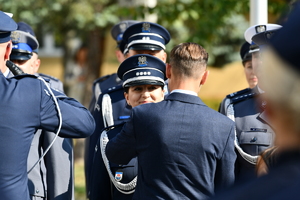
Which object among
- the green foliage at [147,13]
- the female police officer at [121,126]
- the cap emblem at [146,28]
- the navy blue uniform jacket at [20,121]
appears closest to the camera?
the navy blue uniform jacket at [20,121]

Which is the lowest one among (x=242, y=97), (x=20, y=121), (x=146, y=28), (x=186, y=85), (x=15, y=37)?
(x=20, y=121)

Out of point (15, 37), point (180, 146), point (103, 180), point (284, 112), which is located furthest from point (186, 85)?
point (15, 37)

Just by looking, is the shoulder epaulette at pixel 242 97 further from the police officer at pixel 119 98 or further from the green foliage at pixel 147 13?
the green foliage at pixel 147 13

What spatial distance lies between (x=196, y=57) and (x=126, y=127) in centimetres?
56

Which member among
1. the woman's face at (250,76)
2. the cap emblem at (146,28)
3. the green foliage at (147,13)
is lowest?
the woman's face at (250,76)

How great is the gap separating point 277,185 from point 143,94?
2.36m

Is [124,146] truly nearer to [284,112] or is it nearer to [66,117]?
[66,117]

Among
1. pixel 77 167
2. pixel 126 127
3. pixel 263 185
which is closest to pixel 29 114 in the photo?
pixel 126 127

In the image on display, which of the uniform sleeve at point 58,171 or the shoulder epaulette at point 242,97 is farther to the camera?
the shoulder epaulette at point 242,97

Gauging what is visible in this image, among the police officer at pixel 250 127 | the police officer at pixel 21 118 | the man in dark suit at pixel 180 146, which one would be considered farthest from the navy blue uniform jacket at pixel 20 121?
the police officer at pixel 250 127

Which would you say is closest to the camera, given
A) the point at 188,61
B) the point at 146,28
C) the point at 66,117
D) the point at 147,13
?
the point at 66,117

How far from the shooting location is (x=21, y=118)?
2.38m

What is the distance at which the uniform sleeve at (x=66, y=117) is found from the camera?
8.09ft

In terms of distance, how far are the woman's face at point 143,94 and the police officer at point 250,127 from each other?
1.97 ft
